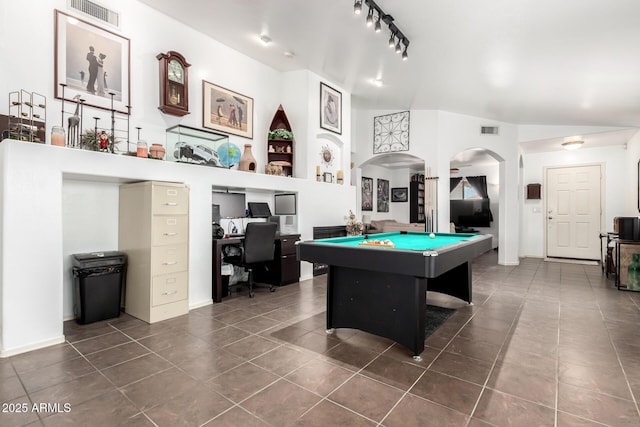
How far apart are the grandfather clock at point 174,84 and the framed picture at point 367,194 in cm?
621

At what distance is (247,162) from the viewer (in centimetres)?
487

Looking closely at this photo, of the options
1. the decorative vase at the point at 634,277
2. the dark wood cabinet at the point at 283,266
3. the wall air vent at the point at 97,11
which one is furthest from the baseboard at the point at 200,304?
the decorative vase at the point at 634,277

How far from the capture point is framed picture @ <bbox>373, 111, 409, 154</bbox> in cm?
723

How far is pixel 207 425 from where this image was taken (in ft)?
5.48

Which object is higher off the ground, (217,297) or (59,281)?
(59,281)

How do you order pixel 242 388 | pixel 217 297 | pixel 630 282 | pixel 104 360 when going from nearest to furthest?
pixel 242 388
pixel 104 360
pixel 217 297
pixel 630 282

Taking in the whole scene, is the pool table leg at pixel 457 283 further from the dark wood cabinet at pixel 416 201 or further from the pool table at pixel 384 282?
the dark wood cabinet at pixel 416 201

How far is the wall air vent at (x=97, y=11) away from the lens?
3334 mm

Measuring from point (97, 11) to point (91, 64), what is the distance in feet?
1.99

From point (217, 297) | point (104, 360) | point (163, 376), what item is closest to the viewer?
point (163, 376)

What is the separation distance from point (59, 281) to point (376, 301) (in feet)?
9.17

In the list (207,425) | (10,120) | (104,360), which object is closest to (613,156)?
(207,425)

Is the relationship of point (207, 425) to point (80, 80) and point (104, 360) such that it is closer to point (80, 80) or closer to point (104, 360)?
point (104, 360)

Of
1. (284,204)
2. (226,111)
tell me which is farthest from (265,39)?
(284,204)
